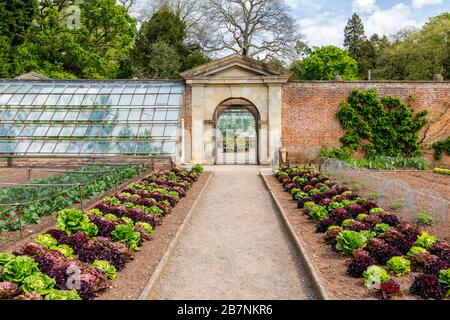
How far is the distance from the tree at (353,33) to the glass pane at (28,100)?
44.6m

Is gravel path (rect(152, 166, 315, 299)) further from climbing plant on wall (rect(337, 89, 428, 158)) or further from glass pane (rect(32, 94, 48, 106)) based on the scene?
glass pane (rect(32, 94, 48, 106))

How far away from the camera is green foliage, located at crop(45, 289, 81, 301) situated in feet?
16.0

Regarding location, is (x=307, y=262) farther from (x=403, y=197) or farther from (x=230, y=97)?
(x=230, y=97)

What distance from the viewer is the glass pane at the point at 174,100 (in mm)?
22766

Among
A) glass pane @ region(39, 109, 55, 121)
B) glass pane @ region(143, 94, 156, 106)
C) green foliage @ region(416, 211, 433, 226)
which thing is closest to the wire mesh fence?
green foliage @ region(416, 211, 433, 226)

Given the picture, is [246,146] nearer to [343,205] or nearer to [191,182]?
[191,182]

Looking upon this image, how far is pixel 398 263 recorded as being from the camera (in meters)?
6.36

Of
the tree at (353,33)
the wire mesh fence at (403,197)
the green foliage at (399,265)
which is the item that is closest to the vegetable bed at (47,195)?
the green foliage at (399,265)

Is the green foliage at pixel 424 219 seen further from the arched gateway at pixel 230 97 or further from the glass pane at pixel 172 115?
the glass pane at pixel 172 115

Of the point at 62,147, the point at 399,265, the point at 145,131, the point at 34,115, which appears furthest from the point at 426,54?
the point at 399,265

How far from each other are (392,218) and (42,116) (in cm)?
1939

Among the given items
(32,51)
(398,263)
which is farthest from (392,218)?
(32,51)

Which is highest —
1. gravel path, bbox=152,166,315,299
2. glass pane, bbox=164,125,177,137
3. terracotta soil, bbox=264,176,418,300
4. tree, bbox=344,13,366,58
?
tree, bbox=344,13,366,58
